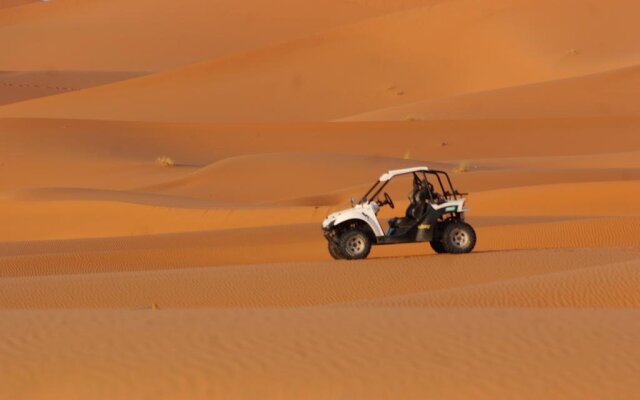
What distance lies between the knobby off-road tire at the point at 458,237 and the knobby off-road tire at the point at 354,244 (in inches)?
41.1

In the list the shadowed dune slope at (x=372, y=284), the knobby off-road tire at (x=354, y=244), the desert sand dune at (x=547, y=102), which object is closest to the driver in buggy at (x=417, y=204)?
the knobby off-road tire at (x=354, y=244)

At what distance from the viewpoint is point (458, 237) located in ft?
50.9

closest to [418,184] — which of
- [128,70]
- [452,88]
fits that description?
[452,88]

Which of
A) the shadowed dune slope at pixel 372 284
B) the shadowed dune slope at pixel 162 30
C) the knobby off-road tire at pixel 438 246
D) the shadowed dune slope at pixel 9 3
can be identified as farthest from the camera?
the shadowed dune slope at pixel 9 3

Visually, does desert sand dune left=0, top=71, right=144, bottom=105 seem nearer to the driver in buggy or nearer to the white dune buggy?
the white dune buggy

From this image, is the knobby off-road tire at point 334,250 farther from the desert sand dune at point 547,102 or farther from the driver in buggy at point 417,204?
the desert sand dune at point 547,102

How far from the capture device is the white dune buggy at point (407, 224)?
48.8 ft

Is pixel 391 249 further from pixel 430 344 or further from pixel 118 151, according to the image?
pixel 118 151

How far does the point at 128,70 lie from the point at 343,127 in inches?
1666

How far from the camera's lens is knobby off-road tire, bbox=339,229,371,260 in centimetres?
1509

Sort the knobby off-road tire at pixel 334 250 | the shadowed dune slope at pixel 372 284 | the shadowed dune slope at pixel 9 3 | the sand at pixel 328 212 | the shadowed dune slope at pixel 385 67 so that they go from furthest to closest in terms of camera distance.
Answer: the shadowed dune slope at pixel 9 3 < the shadowed dune slope at pixel 385 67 < the knobby off-road tire at pixel 334 250 < the shadowed dune slope at pixel 372 284 < the sand at pixel 328 212

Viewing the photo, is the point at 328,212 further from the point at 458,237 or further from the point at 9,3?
the point at 9,3

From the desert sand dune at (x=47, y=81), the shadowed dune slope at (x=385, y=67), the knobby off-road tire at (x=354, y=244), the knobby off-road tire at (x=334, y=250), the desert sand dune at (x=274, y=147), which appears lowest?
the knobby off-road tire at (x=354, y=244)

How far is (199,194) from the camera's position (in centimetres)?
3023
